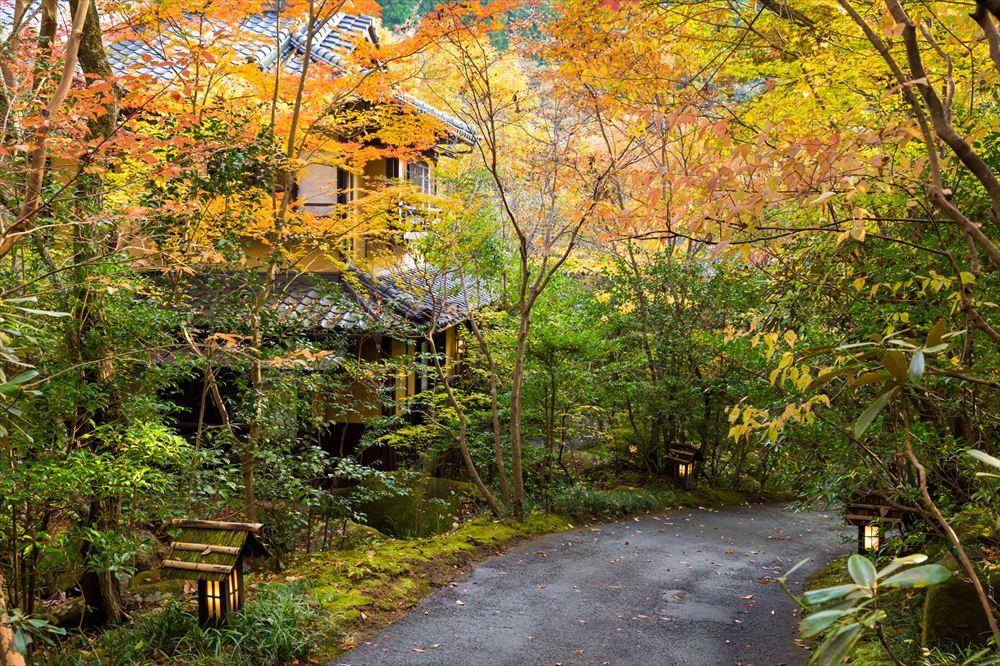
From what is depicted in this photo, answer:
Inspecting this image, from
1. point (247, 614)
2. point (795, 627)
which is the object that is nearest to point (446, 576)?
point (247, 614)

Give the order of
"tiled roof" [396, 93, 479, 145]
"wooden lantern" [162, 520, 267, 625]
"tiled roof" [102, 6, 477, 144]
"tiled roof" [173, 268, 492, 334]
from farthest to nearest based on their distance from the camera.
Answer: "tiled roof" [102, 6, 477, 144] < "tiled roof" [396, 93, 479, 145] < "tiled roof" [173, 268, 492, 334] < "wooden lantern" [162, 520, 267, 625]

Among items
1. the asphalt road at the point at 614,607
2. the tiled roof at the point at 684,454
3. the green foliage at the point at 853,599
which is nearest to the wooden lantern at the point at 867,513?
the asphalt road at the point at 614,607

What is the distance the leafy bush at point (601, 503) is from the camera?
12.3 metres

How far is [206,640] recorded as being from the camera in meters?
5.58

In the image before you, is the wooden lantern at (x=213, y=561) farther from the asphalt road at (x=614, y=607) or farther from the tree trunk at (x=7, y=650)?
the tree trunk at (x=7, y=650)

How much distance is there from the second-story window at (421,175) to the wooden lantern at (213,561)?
10889 mm

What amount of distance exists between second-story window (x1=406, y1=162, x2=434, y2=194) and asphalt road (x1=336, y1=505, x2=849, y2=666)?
28.5 feet

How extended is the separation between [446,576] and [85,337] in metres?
4.70

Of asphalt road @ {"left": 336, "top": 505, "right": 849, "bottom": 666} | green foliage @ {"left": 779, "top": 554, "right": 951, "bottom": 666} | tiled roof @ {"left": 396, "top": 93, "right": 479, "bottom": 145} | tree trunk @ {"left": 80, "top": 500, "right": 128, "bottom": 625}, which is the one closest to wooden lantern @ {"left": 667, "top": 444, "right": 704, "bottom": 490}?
asphalt road @ {"left": 336, "top": 505, "right": 849, "bottom": 666}

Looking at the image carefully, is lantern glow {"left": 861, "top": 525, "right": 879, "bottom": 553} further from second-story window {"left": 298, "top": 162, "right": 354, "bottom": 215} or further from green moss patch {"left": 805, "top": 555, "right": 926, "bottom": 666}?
second-story window {"left": 298, "top": 162, "right": 354, "bottom": 215}

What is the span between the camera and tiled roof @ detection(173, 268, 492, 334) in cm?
727

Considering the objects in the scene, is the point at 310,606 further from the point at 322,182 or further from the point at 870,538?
→ the point at 322,182

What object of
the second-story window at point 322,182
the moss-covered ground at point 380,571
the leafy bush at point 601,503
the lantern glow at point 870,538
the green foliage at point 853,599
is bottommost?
the leafy bush at point 601,503

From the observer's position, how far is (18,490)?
185 inches
